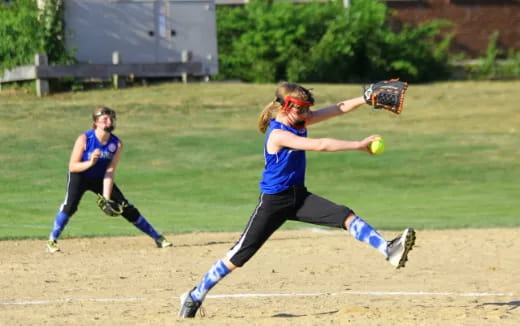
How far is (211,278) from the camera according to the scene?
8586 mm

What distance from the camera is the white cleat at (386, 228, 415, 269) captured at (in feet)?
26.8

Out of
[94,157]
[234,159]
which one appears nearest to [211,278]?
[94,157]

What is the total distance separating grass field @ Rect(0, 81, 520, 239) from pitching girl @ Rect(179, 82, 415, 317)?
713 centimetres

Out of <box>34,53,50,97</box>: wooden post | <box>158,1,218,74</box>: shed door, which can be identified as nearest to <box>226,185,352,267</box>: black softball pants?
<box>34,53,50,97</box>: wooden post

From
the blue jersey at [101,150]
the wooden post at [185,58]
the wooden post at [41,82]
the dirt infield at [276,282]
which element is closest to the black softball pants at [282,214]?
the dirt infield at [276,282]

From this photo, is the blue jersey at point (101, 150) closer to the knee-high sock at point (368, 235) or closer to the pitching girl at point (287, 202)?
the pitching girl at point (287, 202)

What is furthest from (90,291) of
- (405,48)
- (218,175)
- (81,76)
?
(405,48)

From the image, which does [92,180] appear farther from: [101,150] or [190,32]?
[190,32]

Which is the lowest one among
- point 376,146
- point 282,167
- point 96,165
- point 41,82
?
point 41,82

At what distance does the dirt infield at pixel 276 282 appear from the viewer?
8602mm

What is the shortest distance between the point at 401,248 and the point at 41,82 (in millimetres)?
23104

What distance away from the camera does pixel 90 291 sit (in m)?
10.2

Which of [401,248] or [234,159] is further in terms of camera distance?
[234,159]

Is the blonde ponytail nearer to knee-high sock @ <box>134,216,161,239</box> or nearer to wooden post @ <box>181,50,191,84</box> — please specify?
knee-high sock @ <box>134,216,161,239</box>
